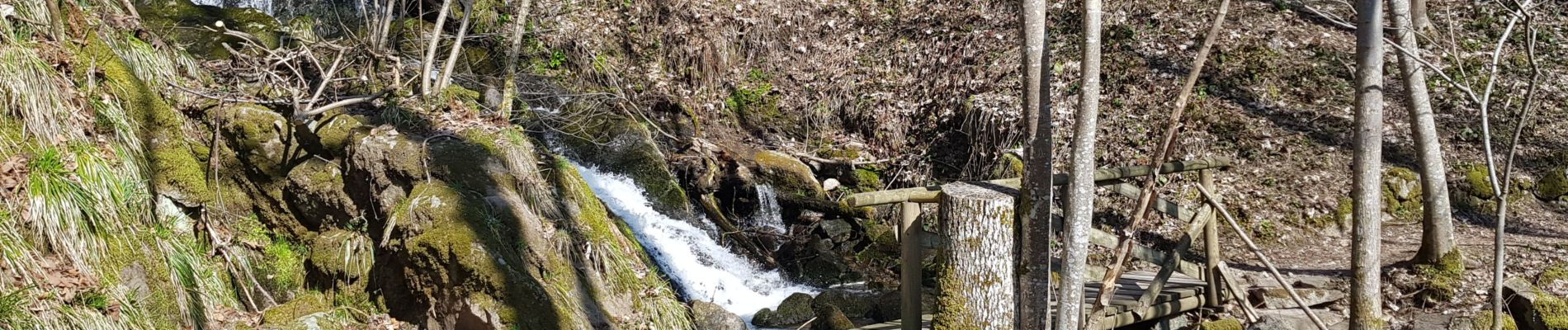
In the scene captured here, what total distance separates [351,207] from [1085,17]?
523 centimetres

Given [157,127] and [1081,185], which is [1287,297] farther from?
[157,127]

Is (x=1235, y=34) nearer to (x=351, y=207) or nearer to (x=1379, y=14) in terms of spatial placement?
(x=1379, y=14)

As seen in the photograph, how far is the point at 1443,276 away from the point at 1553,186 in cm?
309

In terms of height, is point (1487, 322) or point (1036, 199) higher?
point (1036, 199)

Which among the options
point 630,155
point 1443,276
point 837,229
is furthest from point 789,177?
point 1443,276

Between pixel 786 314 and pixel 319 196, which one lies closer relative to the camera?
pixel 319 196

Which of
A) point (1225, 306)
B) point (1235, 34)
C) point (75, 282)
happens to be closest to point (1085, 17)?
point (1225, 306)

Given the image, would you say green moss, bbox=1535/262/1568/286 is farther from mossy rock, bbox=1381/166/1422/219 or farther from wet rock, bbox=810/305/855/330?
wet rock, bbox=810/305/855/330

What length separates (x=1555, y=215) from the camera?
9.23 metres

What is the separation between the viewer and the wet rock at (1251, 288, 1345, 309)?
7083 mm

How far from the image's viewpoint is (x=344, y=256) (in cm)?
685

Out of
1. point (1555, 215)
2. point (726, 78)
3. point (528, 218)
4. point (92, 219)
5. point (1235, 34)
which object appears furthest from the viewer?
point (726, 78)

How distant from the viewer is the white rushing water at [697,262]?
9039mm

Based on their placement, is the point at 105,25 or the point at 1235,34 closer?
the point at 105,25
